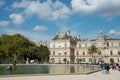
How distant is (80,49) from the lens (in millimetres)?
112562

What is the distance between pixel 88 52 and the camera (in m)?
106

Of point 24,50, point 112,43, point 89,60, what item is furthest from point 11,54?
point 112,43

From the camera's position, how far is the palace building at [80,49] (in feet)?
348

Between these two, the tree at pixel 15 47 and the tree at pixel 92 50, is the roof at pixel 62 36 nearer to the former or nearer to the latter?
the tree at pixel 92 50

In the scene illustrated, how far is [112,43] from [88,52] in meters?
11.1

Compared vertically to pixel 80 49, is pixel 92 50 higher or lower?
lower

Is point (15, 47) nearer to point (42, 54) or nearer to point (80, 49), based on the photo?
point (42, 54)

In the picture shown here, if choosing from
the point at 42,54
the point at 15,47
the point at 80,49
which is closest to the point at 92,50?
the point at 80,49

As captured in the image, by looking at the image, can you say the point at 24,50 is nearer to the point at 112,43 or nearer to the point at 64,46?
the point at 64,46

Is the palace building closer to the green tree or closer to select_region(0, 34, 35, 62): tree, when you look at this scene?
the green tree

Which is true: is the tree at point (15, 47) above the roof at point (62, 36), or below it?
below

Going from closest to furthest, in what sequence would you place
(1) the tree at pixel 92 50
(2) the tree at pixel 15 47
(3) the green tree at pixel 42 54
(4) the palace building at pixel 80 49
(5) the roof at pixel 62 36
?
(2) the tree at pixel 15 47, (1) the tree at pixel 92 50, (4) the palace building at pixel 80 49, (3) the green tree at pixel 42 54, (5) the roof at pixel 62 36

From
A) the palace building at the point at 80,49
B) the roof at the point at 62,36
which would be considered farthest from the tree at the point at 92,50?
the roof at the point at 62,36

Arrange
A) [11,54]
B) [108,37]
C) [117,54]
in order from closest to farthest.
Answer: [11,54]
[117,54]
[108,37]
